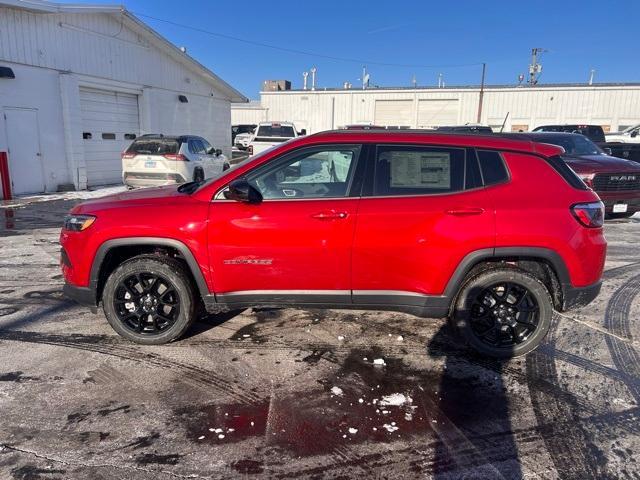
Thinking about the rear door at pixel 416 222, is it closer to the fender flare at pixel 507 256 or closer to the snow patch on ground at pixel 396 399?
the fender flare at pixel 507 256

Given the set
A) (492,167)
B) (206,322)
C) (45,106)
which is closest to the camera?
(492,167)

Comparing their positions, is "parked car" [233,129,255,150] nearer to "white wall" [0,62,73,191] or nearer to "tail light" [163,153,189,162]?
"white wall" [0,62,73,191]

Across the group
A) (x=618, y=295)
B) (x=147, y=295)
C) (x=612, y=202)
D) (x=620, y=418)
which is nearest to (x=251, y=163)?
(x=147, y=295)

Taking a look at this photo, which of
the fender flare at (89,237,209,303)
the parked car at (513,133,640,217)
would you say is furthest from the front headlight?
the parked car at (513,133,640,217)

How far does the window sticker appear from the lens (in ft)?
12.0

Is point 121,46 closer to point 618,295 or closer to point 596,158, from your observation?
point 596,158

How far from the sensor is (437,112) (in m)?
37.8

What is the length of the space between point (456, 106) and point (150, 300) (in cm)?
3732

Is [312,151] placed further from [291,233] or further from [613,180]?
[613,180]

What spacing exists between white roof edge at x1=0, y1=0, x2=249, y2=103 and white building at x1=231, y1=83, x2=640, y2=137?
1604cm

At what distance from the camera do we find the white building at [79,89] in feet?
42.4

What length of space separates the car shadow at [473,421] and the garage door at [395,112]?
35883 millimetres

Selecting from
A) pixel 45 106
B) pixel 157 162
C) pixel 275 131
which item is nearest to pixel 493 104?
pixel 275 131

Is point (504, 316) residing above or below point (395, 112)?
below
